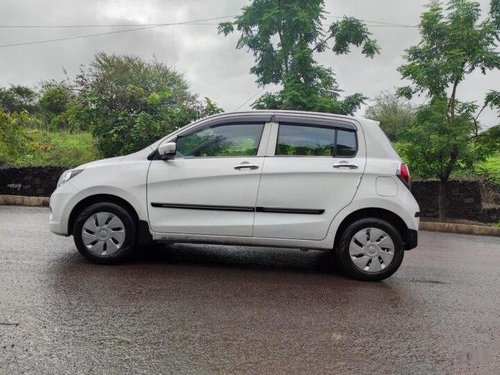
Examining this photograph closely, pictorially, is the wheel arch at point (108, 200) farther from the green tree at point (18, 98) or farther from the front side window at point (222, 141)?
the green tree at point (18, 98)

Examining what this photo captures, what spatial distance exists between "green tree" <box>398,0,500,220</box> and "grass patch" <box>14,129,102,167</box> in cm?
974

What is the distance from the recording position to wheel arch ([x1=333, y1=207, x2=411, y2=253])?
5.22 metres

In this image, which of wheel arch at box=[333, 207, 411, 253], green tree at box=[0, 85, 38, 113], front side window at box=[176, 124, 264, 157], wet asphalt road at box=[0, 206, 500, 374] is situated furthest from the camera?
green tree at box=[0, 85, 38, 113]

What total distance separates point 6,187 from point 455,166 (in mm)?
Answer: 12351

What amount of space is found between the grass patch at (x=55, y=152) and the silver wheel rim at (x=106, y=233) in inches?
356

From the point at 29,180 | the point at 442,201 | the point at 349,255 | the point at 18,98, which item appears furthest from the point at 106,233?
the point at 18,98

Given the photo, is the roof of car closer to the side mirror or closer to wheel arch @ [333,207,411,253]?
the side mirror

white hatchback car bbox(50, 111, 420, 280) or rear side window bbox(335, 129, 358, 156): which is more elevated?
rear side window bbox(335, 129, 358, 156)

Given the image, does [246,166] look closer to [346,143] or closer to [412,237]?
[346,143]

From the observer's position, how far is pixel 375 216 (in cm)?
525

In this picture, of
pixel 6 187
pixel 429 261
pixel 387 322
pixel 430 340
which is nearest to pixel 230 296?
pixel 387 322

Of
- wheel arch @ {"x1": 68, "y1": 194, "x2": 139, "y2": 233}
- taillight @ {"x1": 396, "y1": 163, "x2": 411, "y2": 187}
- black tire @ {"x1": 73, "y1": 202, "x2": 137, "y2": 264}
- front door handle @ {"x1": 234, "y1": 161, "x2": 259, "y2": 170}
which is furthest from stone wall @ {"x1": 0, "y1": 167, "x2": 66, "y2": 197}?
taillight @ {"x1": 396, "y1": 163, "x2": 411, "y2": 187}

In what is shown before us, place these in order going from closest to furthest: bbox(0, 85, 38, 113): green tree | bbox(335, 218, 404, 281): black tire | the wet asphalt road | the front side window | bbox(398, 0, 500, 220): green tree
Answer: the wet asphalt road, bbox(335, 218, 404, 281): black tire, the front side window, bbox(398, 0, 500, 220): green tree, bbox(0, 85, 38, 113): green tree

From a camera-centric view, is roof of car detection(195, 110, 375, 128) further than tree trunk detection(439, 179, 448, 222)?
No
